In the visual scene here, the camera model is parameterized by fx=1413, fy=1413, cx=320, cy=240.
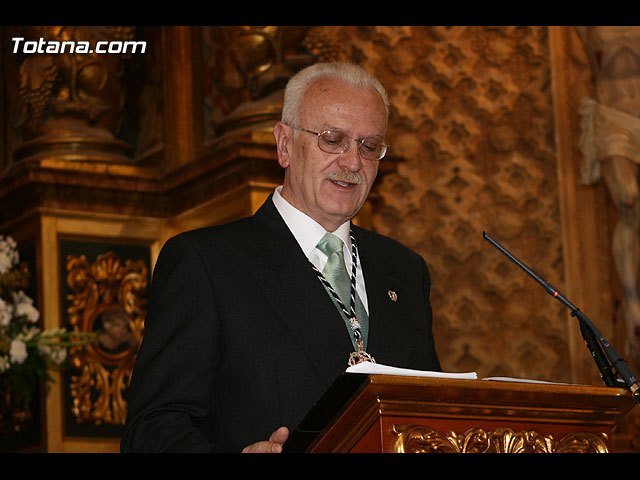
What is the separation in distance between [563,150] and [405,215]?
98cm

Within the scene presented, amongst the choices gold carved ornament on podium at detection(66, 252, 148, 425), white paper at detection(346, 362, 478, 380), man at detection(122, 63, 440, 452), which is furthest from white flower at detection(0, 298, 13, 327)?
white paper at detection(346, 362, 478, 380)

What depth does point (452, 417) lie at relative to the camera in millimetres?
2557

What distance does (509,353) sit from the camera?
7.18 meters

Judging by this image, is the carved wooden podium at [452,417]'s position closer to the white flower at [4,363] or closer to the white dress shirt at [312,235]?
the white dress shirt at [312,235]

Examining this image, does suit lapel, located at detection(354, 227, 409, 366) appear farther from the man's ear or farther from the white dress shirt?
the man's ear

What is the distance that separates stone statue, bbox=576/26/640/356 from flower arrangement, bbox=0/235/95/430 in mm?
3101

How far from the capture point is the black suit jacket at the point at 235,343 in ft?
9.96

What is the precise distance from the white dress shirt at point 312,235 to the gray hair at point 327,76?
24 centimetres

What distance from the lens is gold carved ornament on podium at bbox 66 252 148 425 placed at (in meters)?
5.54

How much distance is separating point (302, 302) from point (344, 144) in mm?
421

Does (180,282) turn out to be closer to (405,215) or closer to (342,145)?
(342,145)

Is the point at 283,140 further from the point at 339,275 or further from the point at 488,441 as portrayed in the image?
the point at 488,441

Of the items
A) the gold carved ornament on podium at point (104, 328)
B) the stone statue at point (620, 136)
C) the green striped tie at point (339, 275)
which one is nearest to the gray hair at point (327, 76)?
the green striped tie at point (339, 275)
